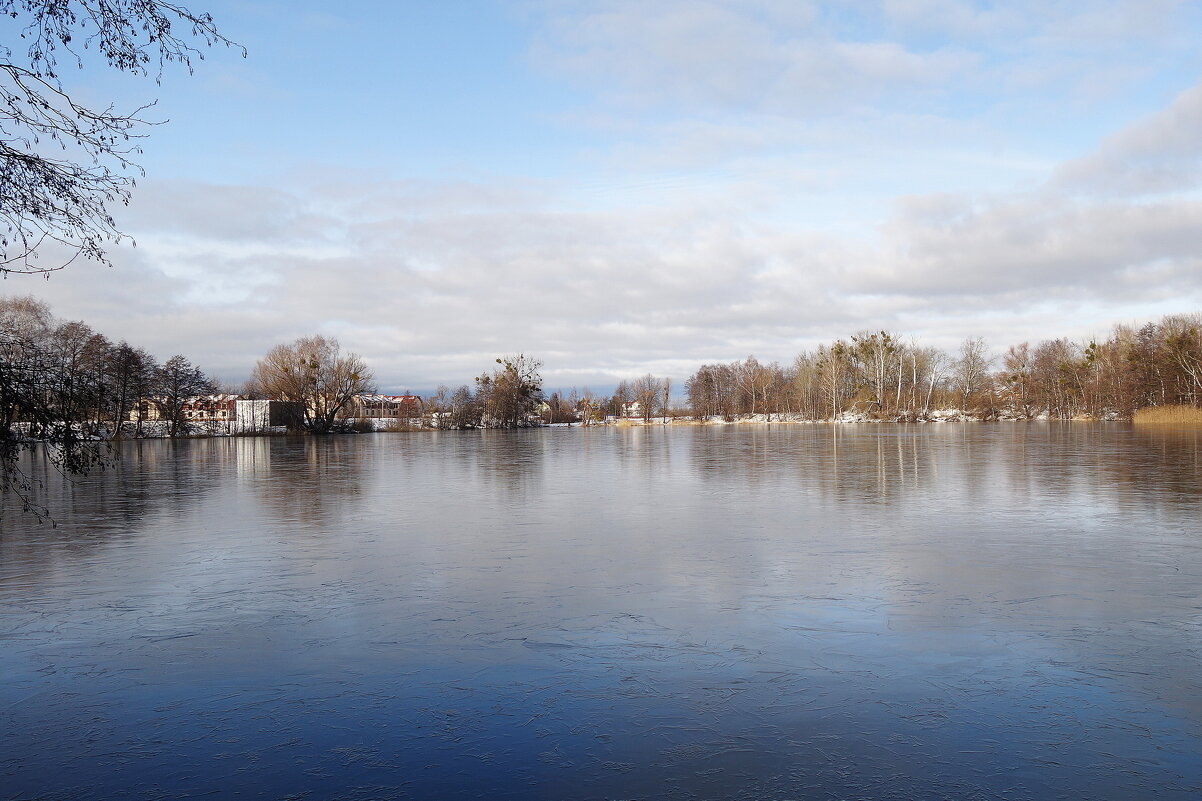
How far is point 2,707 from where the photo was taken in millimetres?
4246

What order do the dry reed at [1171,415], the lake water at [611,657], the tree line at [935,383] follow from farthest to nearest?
the tree line at [935,383], the dry reed at [1171,415], the lake water at [611,657]

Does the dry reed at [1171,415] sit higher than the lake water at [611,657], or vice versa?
the dry reed at [1171,415]

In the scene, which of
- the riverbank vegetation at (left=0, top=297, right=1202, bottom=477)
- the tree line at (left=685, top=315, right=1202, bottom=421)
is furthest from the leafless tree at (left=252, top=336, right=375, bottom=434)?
the tree line at (left=685, top=315, right=1202, bottom=421)

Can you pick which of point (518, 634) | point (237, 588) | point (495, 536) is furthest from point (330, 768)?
point (495, 536)

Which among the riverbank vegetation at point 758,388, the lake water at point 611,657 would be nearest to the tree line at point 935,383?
the riverbank vegetation at point 758,388

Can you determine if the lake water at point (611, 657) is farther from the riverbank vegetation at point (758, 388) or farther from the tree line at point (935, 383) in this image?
the tree line at point (935, 383)

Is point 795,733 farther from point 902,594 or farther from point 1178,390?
point 1178,390

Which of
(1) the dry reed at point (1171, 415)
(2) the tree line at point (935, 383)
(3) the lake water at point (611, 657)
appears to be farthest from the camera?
(2) the tree line at point (935, 383)

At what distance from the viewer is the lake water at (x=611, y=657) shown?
136 inches

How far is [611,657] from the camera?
4.92 metres

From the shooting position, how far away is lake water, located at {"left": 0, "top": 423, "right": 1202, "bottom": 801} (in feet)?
11.4

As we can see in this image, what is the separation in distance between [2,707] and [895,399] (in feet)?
281

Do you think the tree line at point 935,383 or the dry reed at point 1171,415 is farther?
the tree line at point 935,383

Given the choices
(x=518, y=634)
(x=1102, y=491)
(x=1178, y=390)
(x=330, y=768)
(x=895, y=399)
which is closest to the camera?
(x=330, y=768)
